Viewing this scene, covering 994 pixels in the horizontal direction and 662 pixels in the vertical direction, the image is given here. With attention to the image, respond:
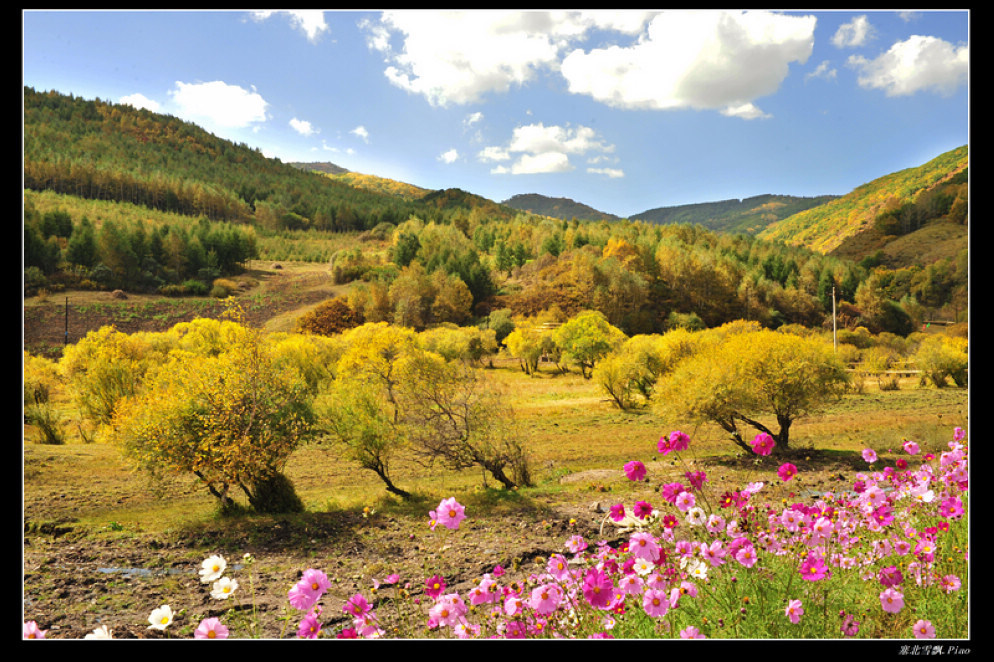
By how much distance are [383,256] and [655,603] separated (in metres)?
51.3

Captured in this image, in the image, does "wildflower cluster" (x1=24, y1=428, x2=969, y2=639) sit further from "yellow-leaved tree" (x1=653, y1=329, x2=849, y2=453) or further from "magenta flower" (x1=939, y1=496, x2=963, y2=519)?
"yellow-leaved tree" (x1=653, y1=329, x2=849, y2=453)

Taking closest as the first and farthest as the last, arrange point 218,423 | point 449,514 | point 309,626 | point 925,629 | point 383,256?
point 309,626
point 925,629
point 449,514
point 218,423
point 383,256

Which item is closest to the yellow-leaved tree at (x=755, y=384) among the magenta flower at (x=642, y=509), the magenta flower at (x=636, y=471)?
the magenta flower at (x=636, y=471)

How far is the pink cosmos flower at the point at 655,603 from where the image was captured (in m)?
1.98

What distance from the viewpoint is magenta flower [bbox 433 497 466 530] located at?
7.38 ft

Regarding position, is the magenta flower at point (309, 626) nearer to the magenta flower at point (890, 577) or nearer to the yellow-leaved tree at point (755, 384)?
the magenta flower at point (890, 577)

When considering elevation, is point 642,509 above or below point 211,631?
above

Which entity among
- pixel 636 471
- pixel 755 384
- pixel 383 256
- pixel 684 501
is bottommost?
pixel 755 384

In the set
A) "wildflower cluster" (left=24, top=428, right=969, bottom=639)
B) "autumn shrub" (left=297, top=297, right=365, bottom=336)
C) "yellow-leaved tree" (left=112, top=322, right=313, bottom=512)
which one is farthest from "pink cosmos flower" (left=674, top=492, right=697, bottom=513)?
"autumn shrub" (left=297, top=297, right=365, bottom=336)

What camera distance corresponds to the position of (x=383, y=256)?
50.4 meters

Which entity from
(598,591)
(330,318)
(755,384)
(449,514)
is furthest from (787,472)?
(330,318)

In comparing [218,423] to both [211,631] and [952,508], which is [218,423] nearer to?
[211,631]
